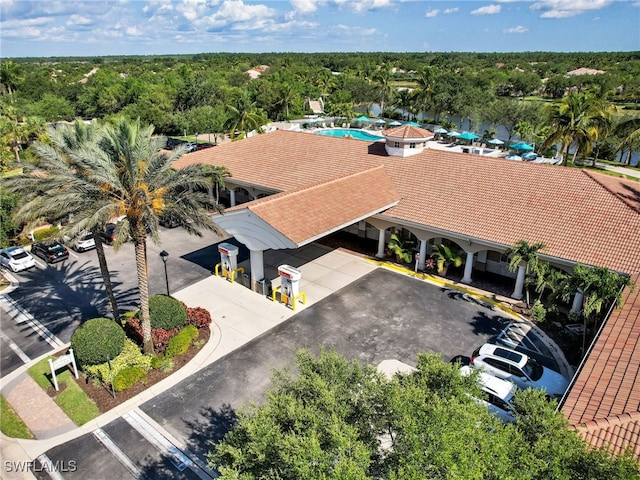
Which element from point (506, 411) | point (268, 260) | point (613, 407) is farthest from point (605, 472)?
point (268, 260)

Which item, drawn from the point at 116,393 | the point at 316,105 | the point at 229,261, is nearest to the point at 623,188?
the point at 229,261

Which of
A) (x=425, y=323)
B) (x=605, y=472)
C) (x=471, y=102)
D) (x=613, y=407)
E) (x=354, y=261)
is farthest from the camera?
(x=471, y=102)

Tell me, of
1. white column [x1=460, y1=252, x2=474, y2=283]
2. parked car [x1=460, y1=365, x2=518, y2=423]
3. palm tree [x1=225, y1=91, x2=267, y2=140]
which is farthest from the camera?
palm tree [x1=225, y1=91, x2=267, y2=140]

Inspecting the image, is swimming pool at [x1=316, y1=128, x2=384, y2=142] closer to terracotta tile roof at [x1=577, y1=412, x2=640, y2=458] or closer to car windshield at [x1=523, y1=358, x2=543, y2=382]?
car windshield at [x1=523, y1=358, x2=543, y2=382]

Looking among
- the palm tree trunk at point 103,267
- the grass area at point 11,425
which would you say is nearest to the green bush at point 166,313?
the palm tree trunk at point 103,267

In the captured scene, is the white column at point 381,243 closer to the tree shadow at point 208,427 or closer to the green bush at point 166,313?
the green bush at point 166,313

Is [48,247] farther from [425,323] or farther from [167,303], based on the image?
[425,323]

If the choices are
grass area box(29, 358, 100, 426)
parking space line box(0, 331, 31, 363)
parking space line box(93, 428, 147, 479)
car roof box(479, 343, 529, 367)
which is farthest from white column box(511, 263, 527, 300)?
parking space line box(0, 331, 31, 363)

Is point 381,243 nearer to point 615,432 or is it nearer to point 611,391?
point 611,391
